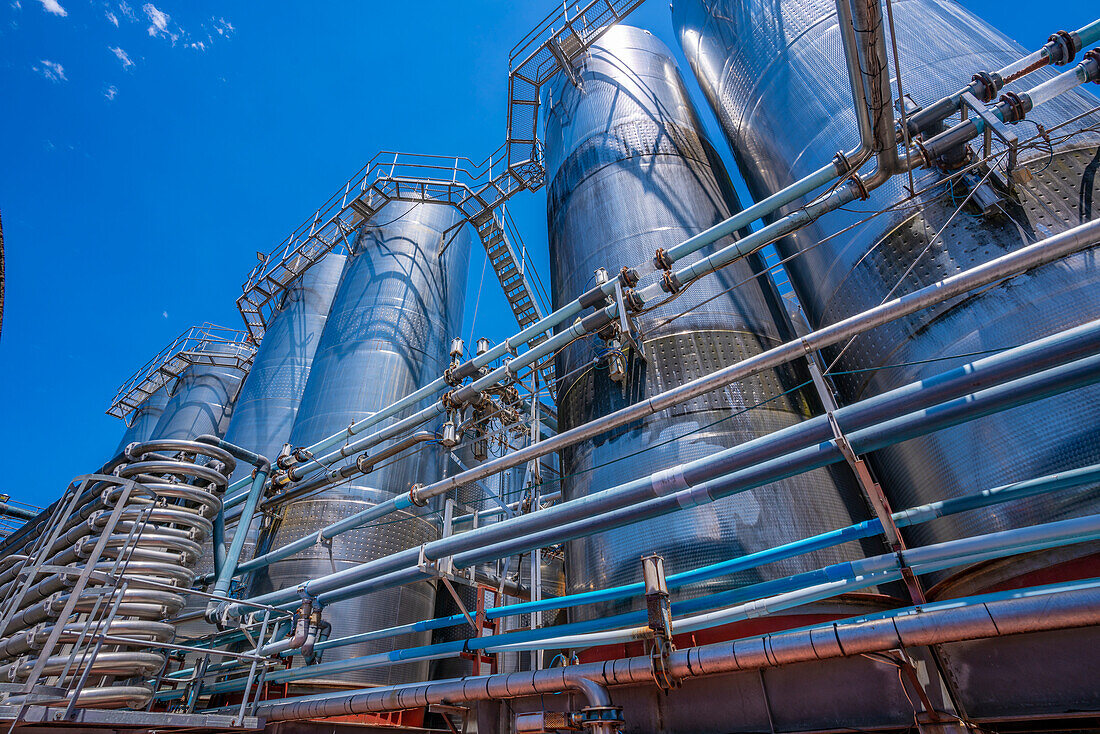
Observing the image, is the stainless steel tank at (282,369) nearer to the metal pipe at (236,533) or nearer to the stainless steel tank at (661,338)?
the metal pipe at (236,533)

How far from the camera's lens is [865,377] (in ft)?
28.5

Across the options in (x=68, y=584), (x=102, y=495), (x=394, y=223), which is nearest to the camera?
(x=68, y=584)

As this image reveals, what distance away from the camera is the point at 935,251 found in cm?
793

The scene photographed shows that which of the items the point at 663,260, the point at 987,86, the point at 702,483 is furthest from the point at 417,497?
the point at 987,86

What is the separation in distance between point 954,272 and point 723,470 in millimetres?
4122

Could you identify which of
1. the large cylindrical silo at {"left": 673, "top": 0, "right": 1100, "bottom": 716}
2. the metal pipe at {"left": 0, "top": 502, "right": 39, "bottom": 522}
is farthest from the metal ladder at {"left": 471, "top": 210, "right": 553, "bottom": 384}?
the metal pipe at {"left": 0, "top": 502, "right": 39, "bottom": 522}

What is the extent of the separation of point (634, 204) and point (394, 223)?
9.55 m

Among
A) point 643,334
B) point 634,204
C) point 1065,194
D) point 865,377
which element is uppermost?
point 634,204

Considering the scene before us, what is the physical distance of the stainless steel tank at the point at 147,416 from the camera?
27016mm

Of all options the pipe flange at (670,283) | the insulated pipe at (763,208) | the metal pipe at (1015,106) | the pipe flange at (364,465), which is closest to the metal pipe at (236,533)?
the insulated pipe at (763,208)

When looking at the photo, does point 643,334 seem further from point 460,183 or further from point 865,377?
point 460,183

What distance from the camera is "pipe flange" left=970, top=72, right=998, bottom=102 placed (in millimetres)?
7825

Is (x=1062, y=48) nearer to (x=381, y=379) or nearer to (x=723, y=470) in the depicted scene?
(x=723, y=470)

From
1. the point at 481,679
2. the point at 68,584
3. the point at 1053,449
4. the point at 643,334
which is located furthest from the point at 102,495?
the point at 1053,449
